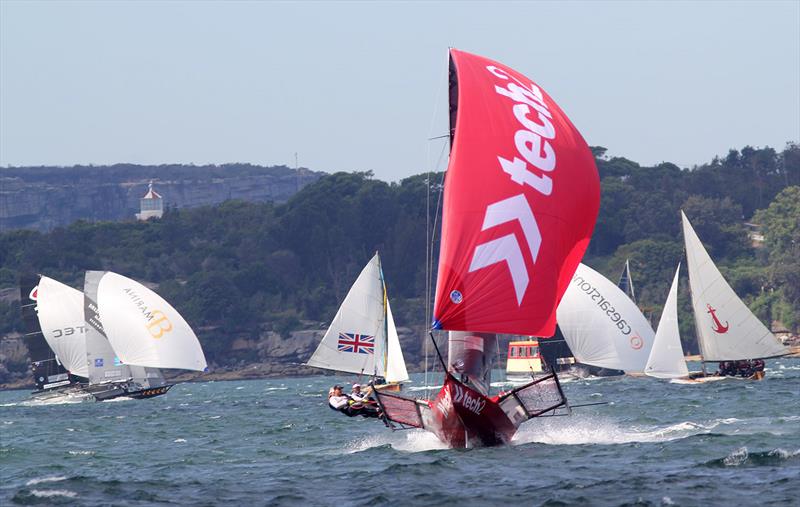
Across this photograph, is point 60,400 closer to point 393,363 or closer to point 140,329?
point 140,329

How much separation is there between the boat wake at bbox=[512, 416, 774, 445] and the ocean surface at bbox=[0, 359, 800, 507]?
0.05 metres

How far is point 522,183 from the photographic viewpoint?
2553 centimetres

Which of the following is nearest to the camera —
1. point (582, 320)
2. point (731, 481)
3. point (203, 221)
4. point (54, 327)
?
point (731, 481)

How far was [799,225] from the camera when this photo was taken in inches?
4931

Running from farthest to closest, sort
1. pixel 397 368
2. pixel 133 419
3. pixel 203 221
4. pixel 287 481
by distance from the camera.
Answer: pixel 203 221
pixel 397 368
pixel 133 419
pixel 287 481

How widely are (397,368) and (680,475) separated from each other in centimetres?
3351

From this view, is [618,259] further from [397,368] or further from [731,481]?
[731,481]

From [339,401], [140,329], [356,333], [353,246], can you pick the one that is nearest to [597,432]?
[339,401]

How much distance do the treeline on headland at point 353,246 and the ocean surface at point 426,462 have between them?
80.2 m

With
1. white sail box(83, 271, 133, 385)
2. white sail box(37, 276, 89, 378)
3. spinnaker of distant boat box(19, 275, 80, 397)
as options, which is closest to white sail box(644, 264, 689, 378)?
white sail box(83, 271, 133, 385)

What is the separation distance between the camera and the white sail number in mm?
25000

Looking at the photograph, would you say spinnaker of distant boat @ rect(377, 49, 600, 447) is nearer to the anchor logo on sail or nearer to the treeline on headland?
the anchor logo on sail

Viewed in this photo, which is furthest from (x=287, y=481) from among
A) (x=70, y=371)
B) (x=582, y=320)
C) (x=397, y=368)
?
(x=70, y=371)

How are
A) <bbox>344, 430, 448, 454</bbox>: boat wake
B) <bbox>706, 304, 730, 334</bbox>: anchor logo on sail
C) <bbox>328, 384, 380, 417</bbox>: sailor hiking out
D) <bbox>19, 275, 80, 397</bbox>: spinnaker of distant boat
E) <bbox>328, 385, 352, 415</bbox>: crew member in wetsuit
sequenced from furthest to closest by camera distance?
1. <bbox>19, 275, 80, 397</bbox>: spinnaker of distant boat
2. <bbox>706, 304, 730, 334</bbox>: anchor logo on sail
3. <bbox>328, 385, 352, 415</bbox>: crew member in wetsuit
4. <bbox>344, 430, 448, 454</bbox>: boat wake
5. <bbox>328, 384, 380, 417</bbox>: sailor hiking out
